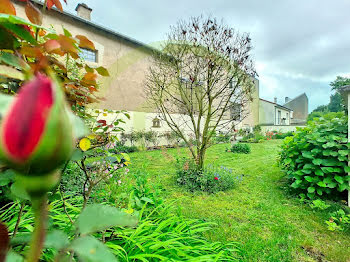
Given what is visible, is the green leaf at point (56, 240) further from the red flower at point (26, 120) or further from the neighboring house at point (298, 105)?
the neighboring house at point (298, 105)

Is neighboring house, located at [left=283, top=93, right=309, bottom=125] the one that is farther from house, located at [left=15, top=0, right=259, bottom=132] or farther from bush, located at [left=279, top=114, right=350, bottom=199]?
bush, located at [left=279, top=114, right=350, bottom=199]

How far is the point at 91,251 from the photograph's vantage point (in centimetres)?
27

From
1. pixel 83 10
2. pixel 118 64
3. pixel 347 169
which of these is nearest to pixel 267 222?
pixel 347 169

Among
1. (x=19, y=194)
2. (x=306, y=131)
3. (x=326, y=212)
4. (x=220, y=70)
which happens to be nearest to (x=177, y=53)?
(x=220, y=70)

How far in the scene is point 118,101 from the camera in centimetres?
1076

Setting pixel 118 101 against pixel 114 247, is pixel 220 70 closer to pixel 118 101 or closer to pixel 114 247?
pixel 114 247

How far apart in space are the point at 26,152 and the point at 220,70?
15.6 feet

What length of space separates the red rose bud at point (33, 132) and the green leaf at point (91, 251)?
6.3 inches

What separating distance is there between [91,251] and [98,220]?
0.05 meters

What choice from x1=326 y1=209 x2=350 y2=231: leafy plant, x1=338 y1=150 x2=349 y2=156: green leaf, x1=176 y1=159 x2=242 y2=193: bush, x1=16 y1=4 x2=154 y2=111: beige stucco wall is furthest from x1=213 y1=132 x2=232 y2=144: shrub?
x1=16 y1=4 x2=154 y2=111: beige stucco wall

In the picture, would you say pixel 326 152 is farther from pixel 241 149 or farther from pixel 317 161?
pixel 241 149

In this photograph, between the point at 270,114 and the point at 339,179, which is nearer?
the point at 339,179

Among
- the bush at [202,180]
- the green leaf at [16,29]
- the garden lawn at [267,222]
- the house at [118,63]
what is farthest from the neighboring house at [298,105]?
the green leaf at [16,29]

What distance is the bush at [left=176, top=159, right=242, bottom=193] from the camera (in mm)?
4272
